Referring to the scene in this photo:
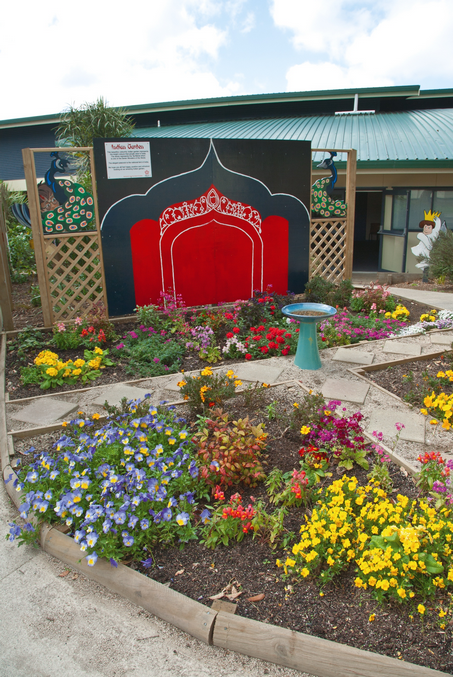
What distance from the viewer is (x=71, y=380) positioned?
4758mm

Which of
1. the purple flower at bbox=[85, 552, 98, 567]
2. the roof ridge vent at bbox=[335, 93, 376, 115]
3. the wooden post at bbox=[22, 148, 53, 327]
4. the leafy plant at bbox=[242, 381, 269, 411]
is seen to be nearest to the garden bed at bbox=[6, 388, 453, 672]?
the purple flower at bbox=[85, 552, 98, 567]

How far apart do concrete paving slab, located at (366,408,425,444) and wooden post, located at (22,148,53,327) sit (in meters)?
4.45

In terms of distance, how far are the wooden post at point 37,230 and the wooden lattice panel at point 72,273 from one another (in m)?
0.07

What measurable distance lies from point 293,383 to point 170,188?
3.55 metres

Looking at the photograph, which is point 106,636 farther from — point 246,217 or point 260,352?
point 246,217

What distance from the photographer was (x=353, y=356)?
16.9 ft

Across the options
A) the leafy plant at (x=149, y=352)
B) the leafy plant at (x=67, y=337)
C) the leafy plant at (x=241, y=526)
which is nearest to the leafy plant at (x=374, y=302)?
the leafy plant at (x=149, y=352)

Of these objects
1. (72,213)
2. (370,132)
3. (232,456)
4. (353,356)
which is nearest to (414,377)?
(353,356)

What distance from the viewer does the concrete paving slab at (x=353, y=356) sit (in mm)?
5023

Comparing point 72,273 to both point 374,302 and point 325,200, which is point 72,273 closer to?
point 325,200

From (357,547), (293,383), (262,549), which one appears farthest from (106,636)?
(293,383)

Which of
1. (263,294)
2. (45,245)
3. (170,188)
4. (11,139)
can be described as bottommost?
(263,294)

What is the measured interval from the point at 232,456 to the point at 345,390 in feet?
5.77

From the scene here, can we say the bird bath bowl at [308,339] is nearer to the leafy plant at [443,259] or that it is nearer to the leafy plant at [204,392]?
the leafy plant at [204,392]
